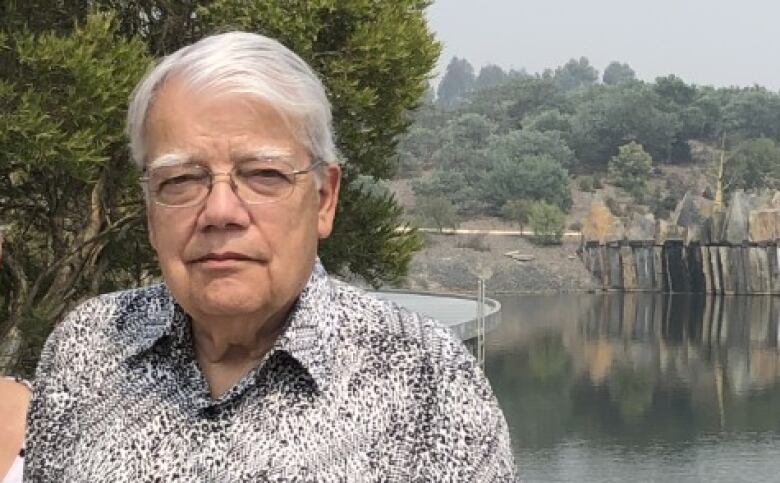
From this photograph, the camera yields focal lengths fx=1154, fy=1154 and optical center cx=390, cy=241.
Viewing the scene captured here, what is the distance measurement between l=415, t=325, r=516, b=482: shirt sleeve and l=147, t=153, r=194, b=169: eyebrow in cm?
40

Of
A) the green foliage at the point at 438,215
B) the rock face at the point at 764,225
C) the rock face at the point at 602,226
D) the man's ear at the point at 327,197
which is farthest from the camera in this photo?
the green foliage at the point at 438,215

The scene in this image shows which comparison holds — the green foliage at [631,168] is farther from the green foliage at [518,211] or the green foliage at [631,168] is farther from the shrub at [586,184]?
the green foliage at [518,211]

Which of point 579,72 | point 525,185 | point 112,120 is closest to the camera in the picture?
point 112,120

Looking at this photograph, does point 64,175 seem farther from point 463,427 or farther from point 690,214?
point 690,214

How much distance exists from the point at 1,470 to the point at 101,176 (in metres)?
6.21

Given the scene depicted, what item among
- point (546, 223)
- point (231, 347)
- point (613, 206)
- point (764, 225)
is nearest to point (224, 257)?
point (231, 347)

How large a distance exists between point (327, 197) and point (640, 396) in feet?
77.9

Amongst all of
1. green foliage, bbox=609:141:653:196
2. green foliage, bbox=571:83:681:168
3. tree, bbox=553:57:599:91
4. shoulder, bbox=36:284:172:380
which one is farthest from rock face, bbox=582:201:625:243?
tree, bbox=553:57:599:91

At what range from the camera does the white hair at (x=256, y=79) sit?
1441 mm

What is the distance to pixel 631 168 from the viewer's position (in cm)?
7381

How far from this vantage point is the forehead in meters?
1.45

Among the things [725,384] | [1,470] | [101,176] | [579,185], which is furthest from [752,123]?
[1,470]

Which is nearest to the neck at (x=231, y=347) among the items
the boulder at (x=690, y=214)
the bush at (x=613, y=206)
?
the boulder at (x=690, y=214)

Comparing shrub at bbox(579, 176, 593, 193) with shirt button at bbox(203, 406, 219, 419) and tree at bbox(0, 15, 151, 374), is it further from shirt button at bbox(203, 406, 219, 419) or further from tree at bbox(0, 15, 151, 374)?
shirt button at bbox(203, 406, 219, 419)
